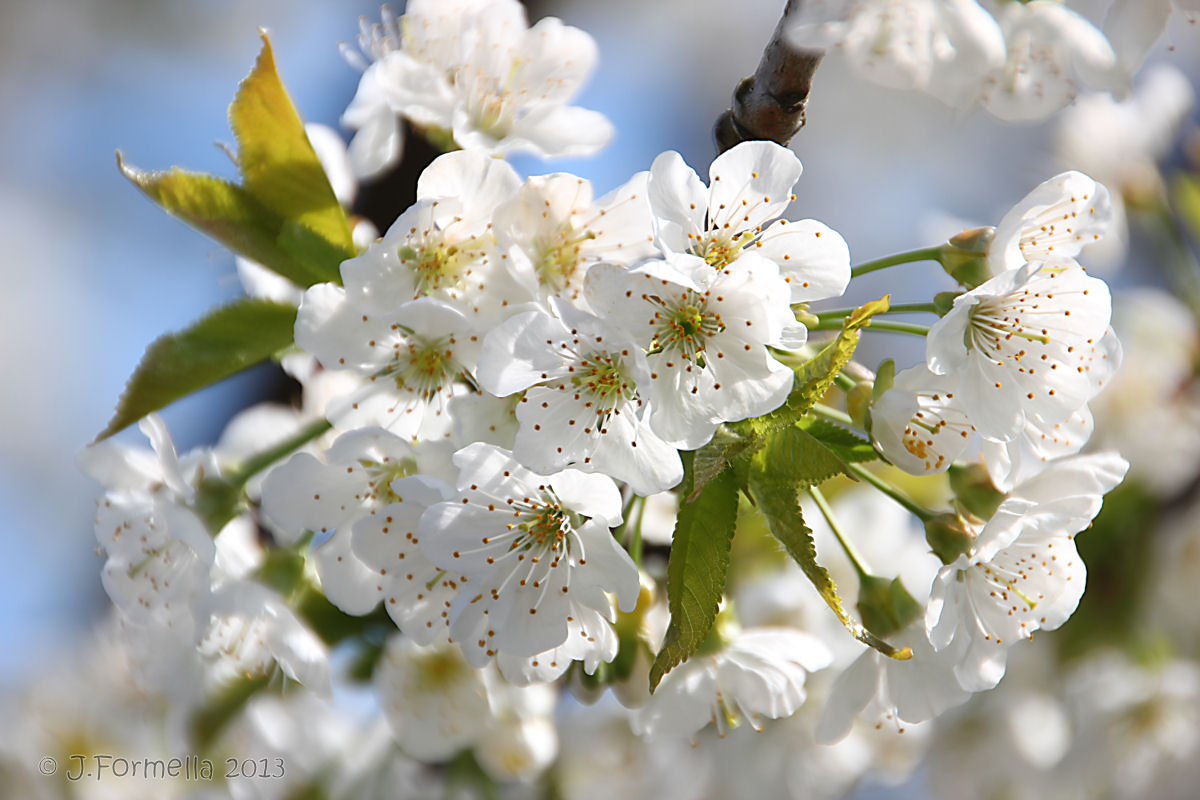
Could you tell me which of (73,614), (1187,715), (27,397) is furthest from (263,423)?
(27,397)

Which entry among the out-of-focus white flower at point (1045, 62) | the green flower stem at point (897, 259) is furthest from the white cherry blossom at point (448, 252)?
the out-of-focus white flower at point (1045, 62)

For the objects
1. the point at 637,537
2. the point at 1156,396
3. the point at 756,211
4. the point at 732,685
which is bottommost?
the point at 1156,396

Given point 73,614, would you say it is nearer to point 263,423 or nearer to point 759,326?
point 263,423

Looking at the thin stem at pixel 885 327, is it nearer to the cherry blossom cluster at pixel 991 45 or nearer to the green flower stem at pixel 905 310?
the green flower stem at pixel 905 310

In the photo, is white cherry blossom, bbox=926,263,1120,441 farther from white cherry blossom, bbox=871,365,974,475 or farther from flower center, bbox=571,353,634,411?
flower center, bbox=571,353,634,411

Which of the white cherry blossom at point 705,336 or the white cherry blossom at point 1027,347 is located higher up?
the white cherry blossom at point 705,336

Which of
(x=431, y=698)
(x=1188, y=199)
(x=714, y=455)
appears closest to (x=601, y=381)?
(x=714, y=455)

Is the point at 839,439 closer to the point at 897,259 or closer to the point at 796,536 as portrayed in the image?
the point at 796,536
